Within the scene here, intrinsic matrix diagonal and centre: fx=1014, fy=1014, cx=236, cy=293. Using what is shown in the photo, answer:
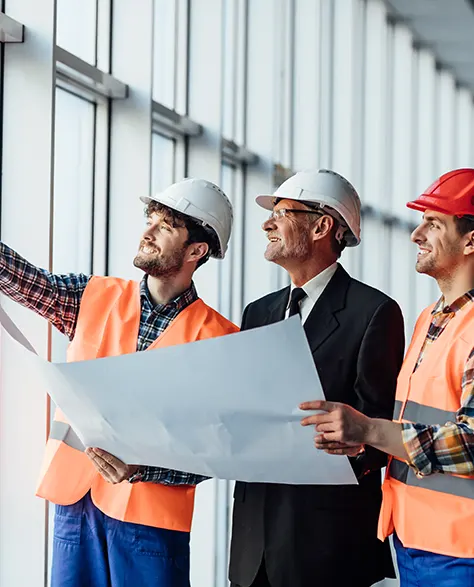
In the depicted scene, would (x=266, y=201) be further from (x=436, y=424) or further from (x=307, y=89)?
(x=307, y=89)

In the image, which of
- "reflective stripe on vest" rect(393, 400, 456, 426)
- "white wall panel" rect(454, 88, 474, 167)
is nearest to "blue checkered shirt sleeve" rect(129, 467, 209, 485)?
"reflective stripe on vest" rect(393, 400, 456, 426)

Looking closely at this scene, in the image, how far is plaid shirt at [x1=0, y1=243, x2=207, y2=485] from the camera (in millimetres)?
2410

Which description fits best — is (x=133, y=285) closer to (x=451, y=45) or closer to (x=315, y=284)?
(x=315, y=284)

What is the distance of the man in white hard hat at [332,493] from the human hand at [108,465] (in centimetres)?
38

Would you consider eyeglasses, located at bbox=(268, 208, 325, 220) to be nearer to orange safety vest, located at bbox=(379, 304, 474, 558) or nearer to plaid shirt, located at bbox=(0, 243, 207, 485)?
plaid shirt, located at bbox=(0, 243, 207, 485)

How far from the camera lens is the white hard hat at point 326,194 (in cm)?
260

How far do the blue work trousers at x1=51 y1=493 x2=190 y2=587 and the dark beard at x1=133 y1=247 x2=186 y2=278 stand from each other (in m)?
0.58

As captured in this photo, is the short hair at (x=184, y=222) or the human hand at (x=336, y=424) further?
the short hair at (x=184, y=222)

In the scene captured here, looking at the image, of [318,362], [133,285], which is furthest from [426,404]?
[133,285]

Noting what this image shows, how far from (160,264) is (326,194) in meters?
0.47

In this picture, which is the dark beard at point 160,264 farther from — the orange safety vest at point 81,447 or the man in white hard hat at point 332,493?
the man in white hard hat at point 332,493

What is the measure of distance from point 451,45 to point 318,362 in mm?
7269

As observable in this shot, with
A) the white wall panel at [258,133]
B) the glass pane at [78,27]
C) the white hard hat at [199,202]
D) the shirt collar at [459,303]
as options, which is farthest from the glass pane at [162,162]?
the shirt collar at [459,303]

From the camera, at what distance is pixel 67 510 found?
2.44m
